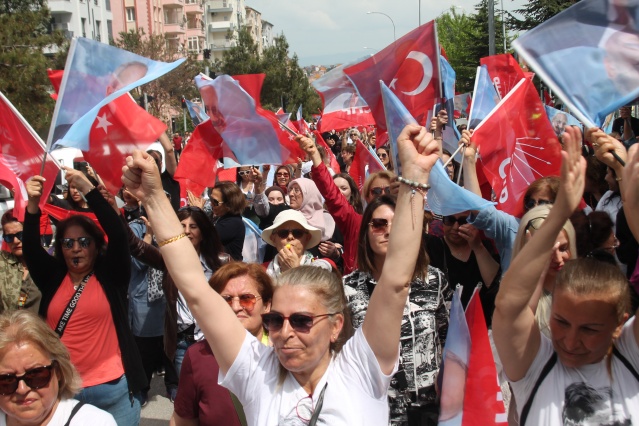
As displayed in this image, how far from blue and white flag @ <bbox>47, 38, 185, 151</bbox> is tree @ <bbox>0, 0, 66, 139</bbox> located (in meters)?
16.5

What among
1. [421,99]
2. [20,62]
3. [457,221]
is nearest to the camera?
[457,221]

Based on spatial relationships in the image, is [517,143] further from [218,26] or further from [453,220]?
[218,26]

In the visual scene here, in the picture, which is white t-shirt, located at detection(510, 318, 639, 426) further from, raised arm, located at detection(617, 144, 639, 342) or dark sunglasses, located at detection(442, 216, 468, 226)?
dark sunglasses, located at detection(442, 216, 468, 226)

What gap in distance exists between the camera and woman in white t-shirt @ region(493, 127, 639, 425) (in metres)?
2.40

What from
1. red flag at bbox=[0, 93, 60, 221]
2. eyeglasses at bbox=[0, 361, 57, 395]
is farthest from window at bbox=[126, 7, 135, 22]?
eyeglasses at bbox=[0, 361, 57, 395]

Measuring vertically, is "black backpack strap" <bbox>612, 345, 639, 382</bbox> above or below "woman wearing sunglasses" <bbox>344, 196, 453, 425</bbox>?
above

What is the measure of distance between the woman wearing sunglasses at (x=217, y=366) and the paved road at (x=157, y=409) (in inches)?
114

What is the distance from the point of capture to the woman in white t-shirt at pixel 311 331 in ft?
8.16

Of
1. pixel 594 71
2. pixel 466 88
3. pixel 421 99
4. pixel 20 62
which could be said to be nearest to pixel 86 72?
pixel 421 99

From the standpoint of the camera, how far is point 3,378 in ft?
A: 9.35

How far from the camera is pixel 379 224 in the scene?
3861mm

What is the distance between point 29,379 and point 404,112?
2.76m

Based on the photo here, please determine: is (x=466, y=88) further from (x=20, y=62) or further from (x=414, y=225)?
(x=414, y=225)

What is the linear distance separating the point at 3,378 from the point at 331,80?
5038 mm
